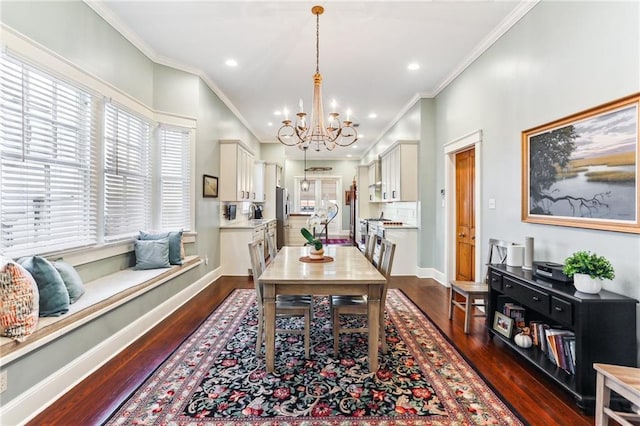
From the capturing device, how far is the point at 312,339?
2.88m

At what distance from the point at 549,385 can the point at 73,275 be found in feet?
11.9

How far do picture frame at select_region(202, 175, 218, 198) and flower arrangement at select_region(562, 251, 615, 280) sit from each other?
4345 millimetres

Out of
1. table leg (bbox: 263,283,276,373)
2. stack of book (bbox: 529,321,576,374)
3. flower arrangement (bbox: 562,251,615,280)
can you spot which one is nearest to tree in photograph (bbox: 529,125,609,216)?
flower arrangement (bbox: 562,251,615,280)

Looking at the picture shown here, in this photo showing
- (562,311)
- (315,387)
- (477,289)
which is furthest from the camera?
(477,289)

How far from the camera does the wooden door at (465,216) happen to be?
13.8ft

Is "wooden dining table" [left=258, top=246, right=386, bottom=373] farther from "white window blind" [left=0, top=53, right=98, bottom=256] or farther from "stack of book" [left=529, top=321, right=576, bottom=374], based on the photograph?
"white window blind" [left=0, top=53, right=98, bottom=256]

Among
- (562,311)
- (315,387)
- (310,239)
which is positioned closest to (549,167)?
(562,311)

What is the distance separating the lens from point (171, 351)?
263 cm

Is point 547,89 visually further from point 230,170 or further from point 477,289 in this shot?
point 230,170

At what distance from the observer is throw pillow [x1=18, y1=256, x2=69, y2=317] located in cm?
202

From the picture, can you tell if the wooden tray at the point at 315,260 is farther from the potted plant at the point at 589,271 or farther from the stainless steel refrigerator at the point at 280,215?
the stainless steel refrigerator at the point at 280,215

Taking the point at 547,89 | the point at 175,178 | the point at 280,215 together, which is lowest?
the point at 280,215

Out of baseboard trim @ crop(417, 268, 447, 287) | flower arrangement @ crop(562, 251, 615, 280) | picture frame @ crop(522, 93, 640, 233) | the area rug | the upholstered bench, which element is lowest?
the area rug

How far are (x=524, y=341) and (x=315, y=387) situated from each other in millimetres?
1677
